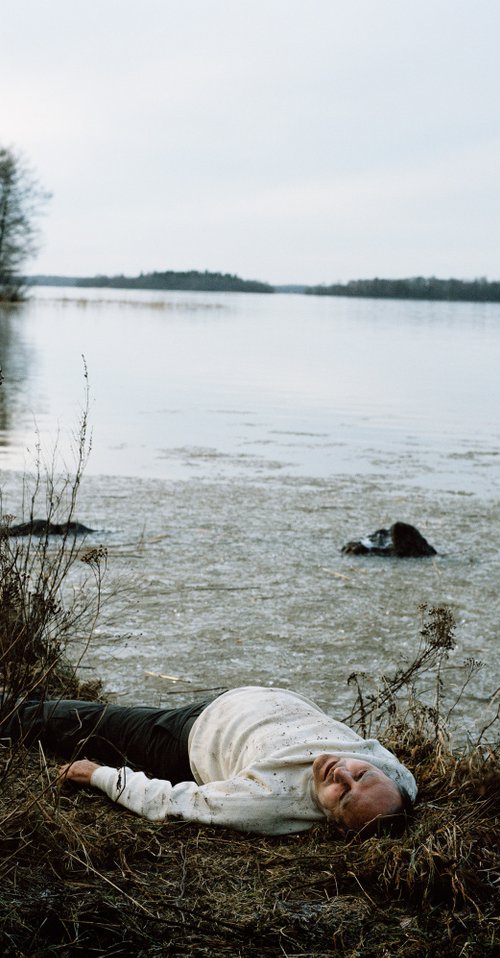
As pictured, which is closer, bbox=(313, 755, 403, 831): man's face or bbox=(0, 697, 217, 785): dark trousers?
bbox=(313, 755, 403, 831): man's face

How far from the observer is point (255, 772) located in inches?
156

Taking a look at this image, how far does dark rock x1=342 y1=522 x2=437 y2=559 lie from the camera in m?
9.40

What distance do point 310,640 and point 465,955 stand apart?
392cm

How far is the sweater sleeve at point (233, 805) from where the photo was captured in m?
3.88

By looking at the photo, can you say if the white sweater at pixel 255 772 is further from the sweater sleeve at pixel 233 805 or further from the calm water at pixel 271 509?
the calm water at pixel 271 509

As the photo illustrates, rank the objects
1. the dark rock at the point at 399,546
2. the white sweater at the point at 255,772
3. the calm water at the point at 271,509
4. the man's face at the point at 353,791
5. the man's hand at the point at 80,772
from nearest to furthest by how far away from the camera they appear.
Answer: the man's face at the point at 353,791 < the white sweater at the point at 255,772 < the man's hand at the point at 80,772 < the calm water at the point at 271,509 < the dark rock at the point at 399,546

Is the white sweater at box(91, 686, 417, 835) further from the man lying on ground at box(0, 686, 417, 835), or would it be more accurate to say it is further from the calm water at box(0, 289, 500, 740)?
the calm water at box(0, 289, 500, 740)

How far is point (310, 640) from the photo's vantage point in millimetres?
7023

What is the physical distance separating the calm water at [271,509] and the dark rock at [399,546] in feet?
0.55

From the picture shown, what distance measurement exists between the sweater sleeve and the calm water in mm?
1915

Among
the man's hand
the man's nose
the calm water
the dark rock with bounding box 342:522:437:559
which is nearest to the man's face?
the man's nose

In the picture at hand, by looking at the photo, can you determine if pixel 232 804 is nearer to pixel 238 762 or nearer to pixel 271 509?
pixel 238 762

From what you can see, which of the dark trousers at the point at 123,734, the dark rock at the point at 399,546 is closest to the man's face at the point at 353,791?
the dark trousers at the point at 123,734

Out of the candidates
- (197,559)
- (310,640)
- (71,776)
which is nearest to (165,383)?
(197,559)
